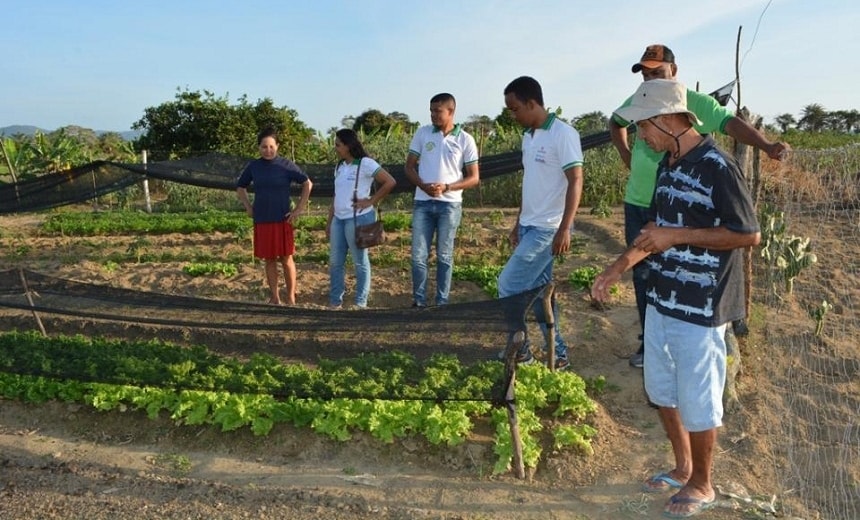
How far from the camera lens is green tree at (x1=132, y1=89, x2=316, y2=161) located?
22562mm

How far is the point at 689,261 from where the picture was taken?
119 inches

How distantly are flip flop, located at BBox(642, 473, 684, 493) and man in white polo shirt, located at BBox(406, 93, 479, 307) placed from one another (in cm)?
285

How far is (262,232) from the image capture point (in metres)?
6.40

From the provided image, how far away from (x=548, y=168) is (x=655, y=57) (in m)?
0.90

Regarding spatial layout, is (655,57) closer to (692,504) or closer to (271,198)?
(692,504)

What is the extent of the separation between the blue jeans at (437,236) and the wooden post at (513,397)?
2357mm

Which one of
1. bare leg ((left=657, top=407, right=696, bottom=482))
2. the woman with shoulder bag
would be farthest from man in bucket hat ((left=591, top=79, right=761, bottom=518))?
the woman with shoulder bag

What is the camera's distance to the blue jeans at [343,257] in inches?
242

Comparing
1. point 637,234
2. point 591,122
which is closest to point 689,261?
point 637,234

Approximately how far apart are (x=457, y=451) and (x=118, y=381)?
2121 millimetres

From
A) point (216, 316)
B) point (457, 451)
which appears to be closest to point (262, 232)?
point (216, 316)

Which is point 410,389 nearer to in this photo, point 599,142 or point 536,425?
point 536,425

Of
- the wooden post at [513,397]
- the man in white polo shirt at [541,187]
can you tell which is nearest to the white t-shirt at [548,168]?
the man in white polo shirt at [541,187]

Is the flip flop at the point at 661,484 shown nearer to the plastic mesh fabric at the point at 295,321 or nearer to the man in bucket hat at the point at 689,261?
the man in bucket hat at the point at 689,261
